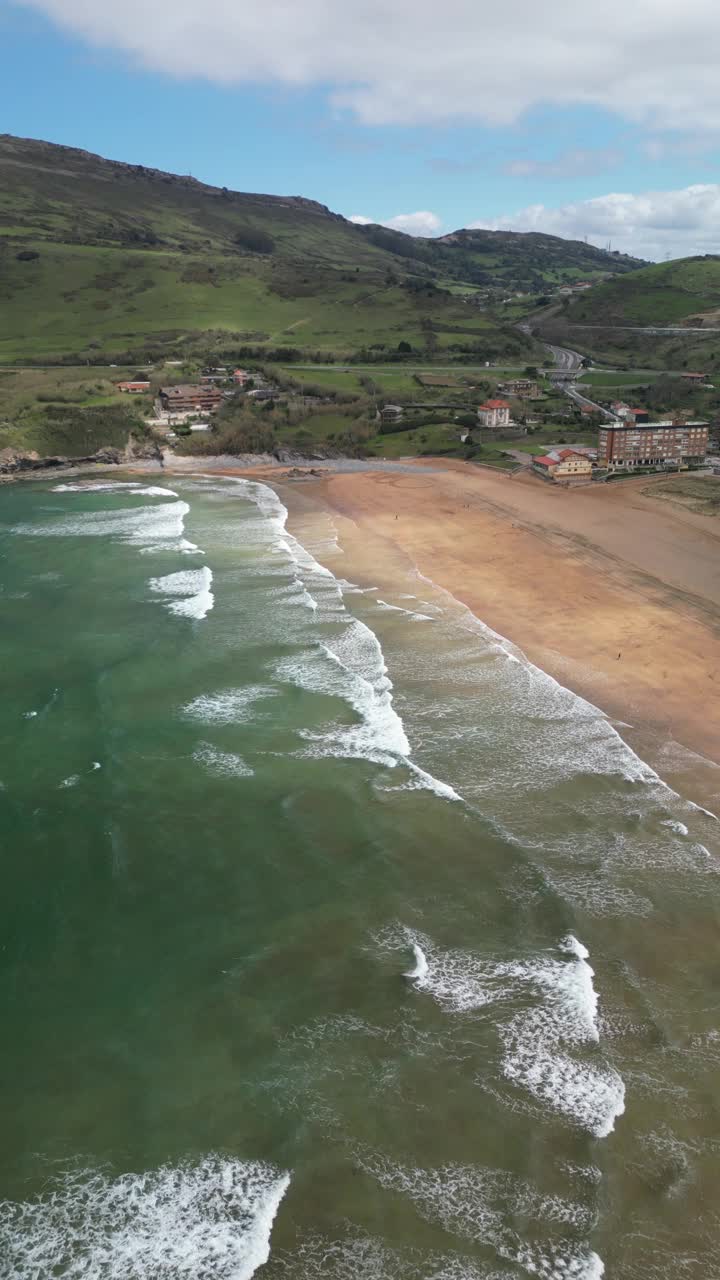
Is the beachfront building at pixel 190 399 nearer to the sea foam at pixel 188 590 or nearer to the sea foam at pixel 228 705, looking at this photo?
the sea foam at pixel 188 590

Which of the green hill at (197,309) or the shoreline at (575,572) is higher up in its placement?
the green hill at (197,309)

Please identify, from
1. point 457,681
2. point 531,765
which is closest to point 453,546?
point 457,681

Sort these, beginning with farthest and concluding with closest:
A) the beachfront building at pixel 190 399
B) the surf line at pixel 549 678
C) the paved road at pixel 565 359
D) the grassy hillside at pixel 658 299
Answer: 1. the grassy hillside at pixel 658 299
2. the paved road at pixel 565 359
3. the beachfront building at pixel 190 399
4. the surf line at pixel 549 678

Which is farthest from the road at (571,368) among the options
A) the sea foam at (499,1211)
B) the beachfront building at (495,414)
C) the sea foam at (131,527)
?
the sea foam at (499,1211)

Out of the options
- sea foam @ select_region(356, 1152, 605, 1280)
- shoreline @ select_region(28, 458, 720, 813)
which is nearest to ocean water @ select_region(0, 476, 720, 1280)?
sea foam @ select_region(356, 1152, 605, 1280)


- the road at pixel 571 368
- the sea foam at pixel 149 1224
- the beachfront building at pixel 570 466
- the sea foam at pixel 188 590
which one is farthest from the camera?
the road at pixel 571 368

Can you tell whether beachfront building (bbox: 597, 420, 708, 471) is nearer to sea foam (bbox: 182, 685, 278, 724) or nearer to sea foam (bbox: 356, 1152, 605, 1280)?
sea foam (bbox: 182, 685, 278, 724)

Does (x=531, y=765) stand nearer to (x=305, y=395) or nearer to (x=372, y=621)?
(x=372, y=621)
